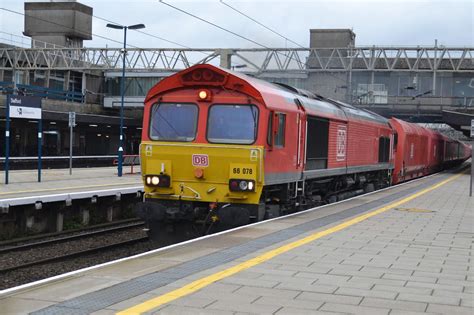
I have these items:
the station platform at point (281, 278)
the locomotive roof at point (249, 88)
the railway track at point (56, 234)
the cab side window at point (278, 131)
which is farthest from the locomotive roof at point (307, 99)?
the railway track at point (56, 234)

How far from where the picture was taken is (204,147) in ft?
36.3

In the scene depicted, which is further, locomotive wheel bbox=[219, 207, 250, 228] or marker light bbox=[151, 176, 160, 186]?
marker light bbox=[151, 176, 160, 186]

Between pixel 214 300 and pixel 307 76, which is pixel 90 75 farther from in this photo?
pixel 214 300

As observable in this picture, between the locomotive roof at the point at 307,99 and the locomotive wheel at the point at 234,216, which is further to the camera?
the locomotive roof at the point at 307,99

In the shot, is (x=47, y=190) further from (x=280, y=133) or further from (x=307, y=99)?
(x=280, y=133)

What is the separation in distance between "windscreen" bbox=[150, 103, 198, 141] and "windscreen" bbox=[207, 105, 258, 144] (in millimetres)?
373

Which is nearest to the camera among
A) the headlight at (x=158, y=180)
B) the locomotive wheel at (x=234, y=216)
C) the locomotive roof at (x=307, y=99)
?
the locomotive wheel at (x=234, y=216)

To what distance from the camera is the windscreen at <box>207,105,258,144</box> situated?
427 inches

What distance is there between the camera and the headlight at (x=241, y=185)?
35.0 feet

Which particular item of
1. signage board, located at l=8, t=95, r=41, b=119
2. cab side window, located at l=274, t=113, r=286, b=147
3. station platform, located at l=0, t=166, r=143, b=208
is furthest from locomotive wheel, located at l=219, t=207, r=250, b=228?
signage board, located at l=8, t=95, r=41, b=119

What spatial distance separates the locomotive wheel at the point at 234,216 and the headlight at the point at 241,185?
0.38m

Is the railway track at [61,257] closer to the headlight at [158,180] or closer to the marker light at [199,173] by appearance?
the headlight at [158,180]

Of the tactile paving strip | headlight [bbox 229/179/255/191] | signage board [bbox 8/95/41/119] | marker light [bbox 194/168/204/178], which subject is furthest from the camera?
signage board [bbox 8/95/41/119]

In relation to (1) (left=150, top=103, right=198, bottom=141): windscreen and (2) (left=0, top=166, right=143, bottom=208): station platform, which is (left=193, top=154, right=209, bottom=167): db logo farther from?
(2) (left=0, top=166, right=143, bottom=208): station platform
